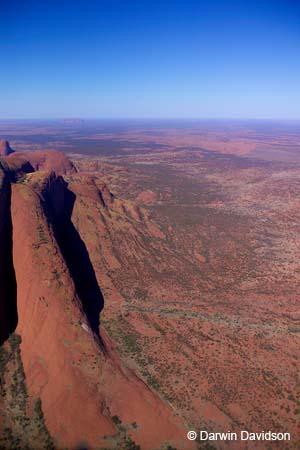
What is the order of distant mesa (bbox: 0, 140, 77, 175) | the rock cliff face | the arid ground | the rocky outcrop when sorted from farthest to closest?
distant mesa (bbox: 0, 140, 77, 175), the rocky outcrop, the arid ground, the rock cliff face

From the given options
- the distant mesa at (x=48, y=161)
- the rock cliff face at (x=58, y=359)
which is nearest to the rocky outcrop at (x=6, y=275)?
the rock cliff face at (x=58, y=359)

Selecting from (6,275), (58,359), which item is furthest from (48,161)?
(58,359)

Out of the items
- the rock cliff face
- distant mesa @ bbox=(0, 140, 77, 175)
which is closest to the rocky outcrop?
the rock cliff face

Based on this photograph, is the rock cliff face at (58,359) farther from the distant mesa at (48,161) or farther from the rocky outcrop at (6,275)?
the distant mesa at (48,161)

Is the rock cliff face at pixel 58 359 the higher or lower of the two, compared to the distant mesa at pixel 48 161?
lower

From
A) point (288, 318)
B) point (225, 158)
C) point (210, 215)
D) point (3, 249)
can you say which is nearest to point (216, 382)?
point (288, 318)

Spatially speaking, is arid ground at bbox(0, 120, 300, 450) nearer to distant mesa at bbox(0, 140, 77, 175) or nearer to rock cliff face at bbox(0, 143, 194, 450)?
rock cliff face at bbox(0, 143, 194, 450)

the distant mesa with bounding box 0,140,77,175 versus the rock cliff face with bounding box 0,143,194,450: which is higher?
the distant mesa with bounding box 0,140,77,175

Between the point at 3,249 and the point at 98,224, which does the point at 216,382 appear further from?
the point at 98,224

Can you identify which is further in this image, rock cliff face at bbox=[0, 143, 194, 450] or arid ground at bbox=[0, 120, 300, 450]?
arid ground at bbox=[0, 120, 300, 450]

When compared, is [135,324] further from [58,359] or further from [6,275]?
[6,275]
